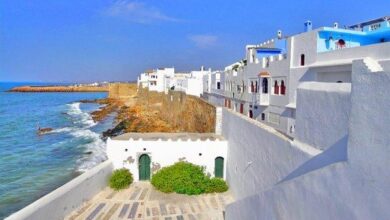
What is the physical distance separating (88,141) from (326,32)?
28501 millimetres

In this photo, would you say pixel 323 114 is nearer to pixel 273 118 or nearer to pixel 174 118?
pixel 273 118

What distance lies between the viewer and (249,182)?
11.4 m

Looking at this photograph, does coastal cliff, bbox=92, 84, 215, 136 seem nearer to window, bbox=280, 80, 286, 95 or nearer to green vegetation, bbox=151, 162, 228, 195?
window, bbox=280, 80, 286, 95

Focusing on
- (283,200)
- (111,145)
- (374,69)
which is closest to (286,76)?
(111,145)

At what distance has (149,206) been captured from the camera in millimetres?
12891

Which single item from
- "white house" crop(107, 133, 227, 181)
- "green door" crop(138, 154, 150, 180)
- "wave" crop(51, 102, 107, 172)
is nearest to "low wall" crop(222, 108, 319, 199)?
"white house" crop(107, 133, 227, 181)

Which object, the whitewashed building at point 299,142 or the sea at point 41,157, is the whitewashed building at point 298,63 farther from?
the sea at point 41,157

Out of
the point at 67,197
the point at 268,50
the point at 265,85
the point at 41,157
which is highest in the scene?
the point at 268,50

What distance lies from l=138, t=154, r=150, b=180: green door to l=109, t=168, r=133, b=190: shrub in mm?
622

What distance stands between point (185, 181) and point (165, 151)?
2.05m

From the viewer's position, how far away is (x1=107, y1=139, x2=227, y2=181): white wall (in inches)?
619

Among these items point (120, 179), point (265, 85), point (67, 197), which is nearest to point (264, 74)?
point (265, 85)

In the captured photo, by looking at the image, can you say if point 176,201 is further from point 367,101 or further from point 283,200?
point 367,101

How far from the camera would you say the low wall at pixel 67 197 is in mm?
9617
